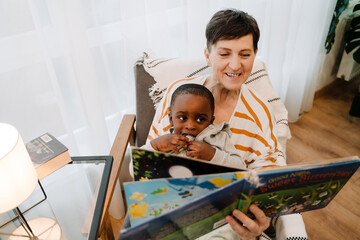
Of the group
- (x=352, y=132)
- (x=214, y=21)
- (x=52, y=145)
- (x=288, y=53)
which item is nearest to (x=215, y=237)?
(x=52, y=145)

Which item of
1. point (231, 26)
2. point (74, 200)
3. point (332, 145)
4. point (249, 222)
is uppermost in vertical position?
point (231, 26)

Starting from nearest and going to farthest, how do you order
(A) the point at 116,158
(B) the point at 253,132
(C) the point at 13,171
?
(C) the point at 13,171 → (B) the point at 253,132 → (A) the point at 116,158

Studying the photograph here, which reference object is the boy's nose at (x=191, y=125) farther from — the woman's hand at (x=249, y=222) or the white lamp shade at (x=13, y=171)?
the white lamp shade at (x=13, y=171)

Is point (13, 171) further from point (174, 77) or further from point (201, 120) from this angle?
point (174, 77)

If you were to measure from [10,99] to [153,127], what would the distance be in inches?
21.2

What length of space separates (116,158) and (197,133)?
1.22 feet

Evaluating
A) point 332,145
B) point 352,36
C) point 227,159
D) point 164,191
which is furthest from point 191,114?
point 352,36

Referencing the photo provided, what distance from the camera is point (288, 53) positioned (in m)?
2.04

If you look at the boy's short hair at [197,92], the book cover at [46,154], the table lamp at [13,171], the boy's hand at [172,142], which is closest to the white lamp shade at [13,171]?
the table lamp at [13,171]

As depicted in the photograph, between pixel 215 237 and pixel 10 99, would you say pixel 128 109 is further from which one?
pixel 215 237

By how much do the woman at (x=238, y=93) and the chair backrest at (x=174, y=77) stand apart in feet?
0.51

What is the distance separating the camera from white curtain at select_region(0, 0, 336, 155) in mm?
1075

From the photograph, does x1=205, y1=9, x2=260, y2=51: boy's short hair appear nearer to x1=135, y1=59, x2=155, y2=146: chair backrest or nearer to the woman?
the woman

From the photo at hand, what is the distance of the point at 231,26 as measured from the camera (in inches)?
39.3
